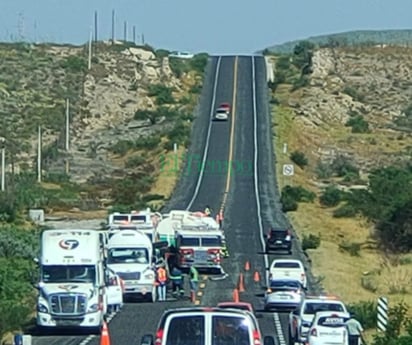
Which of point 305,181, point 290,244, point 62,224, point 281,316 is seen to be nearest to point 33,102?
point 305,181

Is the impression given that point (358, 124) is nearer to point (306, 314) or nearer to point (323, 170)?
point (323, 170)

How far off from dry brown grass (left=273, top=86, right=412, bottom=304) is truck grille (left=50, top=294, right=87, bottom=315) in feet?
49.9

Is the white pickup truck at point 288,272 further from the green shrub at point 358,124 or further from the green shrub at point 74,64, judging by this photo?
the green shrub at point 74,64

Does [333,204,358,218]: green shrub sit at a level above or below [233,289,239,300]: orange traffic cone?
below

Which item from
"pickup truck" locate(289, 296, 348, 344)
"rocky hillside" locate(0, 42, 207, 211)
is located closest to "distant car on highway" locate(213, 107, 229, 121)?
"rocky hillside" locate(0, 42, 207, 211)

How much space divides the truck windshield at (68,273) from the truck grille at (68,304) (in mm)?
761

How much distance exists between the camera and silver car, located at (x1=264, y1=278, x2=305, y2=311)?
46625 millimetres

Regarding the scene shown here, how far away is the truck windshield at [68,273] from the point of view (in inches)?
1575

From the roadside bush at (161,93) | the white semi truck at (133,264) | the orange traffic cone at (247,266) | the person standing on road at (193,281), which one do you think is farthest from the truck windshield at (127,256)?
the roadside bush at (161,93)

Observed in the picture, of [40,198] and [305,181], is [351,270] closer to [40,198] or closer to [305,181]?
[40,198]

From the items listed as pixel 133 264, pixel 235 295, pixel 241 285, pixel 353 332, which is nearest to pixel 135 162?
pixel 241 285

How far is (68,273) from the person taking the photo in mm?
40094

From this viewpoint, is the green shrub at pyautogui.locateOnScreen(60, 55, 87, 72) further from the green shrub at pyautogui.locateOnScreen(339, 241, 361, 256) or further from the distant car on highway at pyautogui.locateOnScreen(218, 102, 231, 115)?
the green shrub at pyautogui.locateOnScreen(339, 241, 361, 256)

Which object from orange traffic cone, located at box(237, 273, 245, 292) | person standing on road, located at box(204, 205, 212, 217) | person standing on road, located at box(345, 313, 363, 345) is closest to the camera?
person standing on road, located at box(345, 313, 363, 345)
